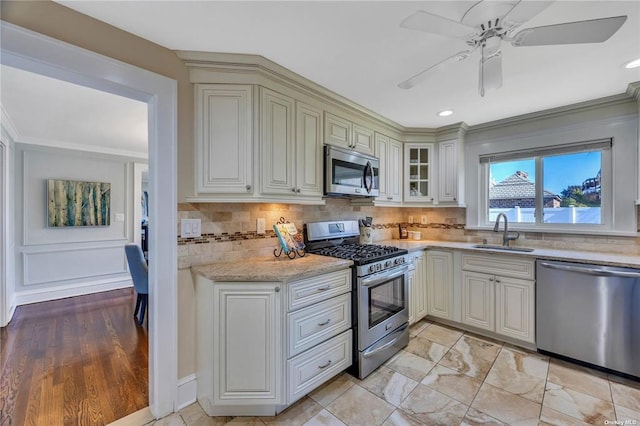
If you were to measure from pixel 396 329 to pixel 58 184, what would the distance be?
505 cm

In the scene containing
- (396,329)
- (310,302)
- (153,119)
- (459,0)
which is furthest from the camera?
(396,329)

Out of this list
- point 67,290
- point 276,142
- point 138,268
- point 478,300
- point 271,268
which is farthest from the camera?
point 67,290

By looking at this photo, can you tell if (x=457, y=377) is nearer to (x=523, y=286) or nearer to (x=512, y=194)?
(x=523, y=286)

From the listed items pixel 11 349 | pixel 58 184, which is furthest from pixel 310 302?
pixel 58 184

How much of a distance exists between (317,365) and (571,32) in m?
2.24

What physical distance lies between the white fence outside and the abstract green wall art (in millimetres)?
5701

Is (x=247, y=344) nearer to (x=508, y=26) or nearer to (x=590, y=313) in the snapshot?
(x=508, y=26)

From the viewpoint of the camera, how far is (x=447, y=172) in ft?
10.8

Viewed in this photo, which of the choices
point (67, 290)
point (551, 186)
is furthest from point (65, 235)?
point (551, 186)

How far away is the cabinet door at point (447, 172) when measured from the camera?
325 cm

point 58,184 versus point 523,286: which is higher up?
point 58,184

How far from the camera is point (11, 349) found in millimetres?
2533

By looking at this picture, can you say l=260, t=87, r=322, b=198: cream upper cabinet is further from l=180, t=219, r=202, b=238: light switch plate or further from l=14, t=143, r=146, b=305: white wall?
l=14, t=143, r=146, b=305: white wall

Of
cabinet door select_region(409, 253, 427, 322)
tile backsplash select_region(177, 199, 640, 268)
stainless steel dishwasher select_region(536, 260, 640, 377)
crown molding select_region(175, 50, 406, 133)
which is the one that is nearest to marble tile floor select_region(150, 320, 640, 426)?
stainless steel dishwasher select_region(536, 260, 640, 377)
